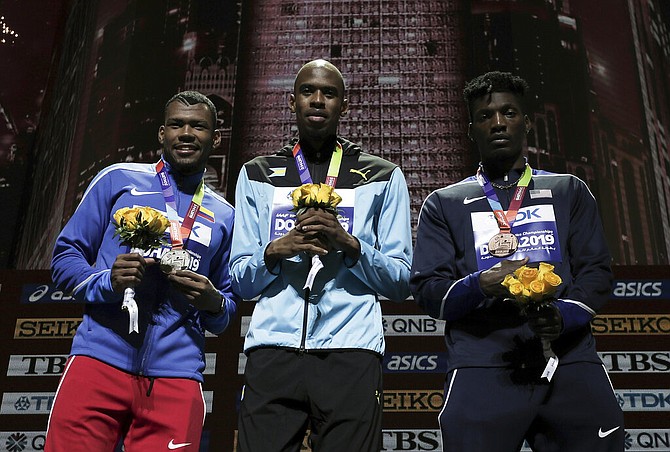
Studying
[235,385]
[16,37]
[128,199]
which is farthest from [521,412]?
[16,37]

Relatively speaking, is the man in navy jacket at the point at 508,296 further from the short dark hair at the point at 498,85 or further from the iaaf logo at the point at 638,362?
the iaaf logo at the point at 638,362

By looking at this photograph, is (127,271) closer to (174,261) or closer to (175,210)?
(174,261)

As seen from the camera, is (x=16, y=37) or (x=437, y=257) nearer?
(x=437, y=257)

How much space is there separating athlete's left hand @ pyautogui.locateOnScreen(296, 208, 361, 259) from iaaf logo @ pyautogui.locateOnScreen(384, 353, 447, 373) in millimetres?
2817

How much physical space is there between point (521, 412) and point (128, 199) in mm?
1655

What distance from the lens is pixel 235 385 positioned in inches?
202

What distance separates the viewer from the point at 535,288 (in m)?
2.18

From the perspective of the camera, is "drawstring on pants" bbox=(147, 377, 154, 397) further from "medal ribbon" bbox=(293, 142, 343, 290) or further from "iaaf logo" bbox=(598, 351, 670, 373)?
"iaaf logo" bbox=(598, 351, 670, 373)

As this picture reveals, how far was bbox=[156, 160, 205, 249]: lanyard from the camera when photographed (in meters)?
2.81

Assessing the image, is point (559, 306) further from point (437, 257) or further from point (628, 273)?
point (628, 273)

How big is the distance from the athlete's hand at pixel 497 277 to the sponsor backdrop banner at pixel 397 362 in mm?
2815

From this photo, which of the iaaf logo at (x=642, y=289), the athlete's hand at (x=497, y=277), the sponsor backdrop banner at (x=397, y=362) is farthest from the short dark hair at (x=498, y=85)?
the iaaf logo at (x=642, y=289)

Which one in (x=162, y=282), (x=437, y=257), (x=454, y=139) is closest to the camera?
(x=437, y=257)

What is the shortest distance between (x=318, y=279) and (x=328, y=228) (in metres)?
0.25
